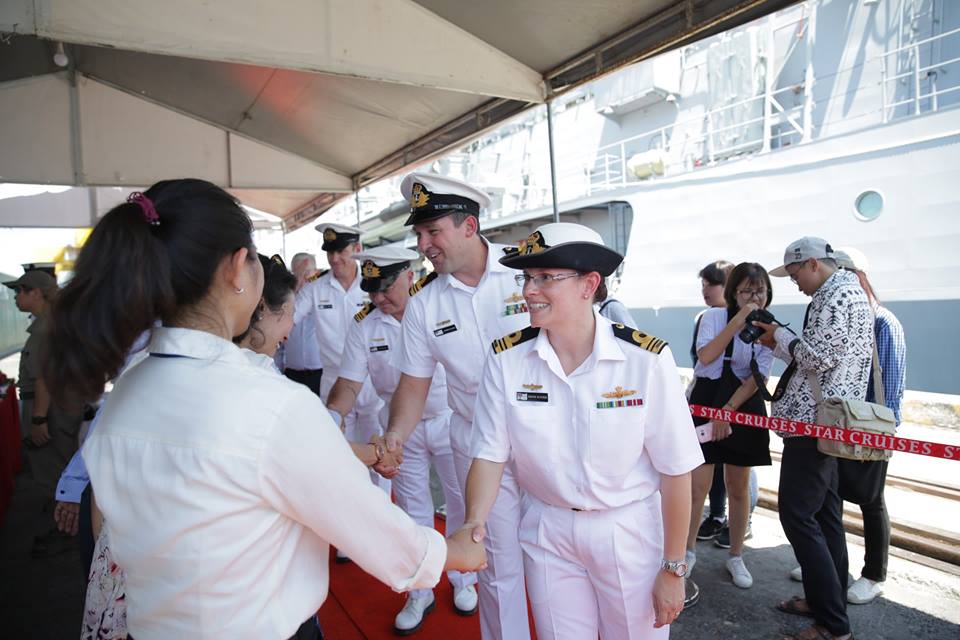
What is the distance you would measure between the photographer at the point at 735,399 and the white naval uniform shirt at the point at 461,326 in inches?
60.5

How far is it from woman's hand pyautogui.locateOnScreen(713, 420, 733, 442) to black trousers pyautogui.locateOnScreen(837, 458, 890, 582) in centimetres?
58

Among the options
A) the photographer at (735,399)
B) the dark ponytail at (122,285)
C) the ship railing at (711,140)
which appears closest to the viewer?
the dark ponytail at (122,285)

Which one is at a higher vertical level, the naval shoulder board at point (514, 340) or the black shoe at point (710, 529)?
the naval shoulder board at point (514, 340)

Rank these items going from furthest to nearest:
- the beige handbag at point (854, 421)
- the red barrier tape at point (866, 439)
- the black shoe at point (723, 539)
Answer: the black shoe at point (723, 539)
the beige handbag at point (854, 421)
the red barrier tape at point (866, 439)

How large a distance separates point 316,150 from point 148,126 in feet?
5.45

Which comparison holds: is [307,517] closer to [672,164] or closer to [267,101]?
[267,101]

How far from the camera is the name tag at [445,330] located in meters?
2.58

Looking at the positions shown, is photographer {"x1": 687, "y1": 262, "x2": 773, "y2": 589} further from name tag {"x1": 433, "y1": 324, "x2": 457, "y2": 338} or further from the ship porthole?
the ship porthole

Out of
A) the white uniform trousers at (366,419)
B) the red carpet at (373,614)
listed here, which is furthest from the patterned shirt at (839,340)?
the white uniform trousers at (366,419)

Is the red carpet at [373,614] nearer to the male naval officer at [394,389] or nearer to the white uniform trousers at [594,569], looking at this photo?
the male naval officer at [394,389]

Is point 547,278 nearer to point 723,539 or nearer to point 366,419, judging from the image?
point 366,419

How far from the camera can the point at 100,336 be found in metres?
0.95

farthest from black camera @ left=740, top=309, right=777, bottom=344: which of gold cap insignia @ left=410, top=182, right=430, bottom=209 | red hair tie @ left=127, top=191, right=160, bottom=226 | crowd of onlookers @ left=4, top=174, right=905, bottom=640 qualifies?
red hair tie @ left=127, top=191, right=160, bottom=226

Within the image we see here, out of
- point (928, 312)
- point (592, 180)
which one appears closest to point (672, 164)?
point (592, 180)
